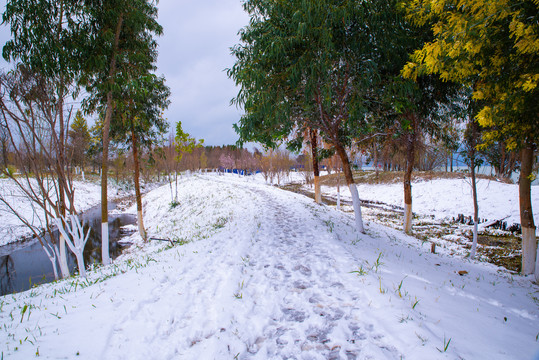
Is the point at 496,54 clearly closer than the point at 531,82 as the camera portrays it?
No

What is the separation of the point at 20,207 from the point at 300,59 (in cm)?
1534

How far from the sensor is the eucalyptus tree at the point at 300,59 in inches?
216

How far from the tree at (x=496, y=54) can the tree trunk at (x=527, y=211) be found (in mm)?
900

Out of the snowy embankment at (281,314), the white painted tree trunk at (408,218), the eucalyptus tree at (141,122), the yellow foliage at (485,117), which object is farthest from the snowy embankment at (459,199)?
the eucalyptus tree at (141,122)

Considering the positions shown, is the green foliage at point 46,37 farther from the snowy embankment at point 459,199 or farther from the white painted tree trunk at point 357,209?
the snowy embankment at point 459,199

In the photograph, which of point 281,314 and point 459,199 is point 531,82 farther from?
point 459,199

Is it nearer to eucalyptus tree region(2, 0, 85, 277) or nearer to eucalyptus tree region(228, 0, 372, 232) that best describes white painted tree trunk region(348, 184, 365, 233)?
eucalyptus tree region(228, 0, 372, 232)

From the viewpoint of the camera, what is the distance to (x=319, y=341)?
99.3 inches

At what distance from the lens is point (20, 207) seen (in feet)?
37.4

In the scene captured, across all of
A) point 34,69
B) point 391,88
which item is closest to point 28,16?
point 34,69

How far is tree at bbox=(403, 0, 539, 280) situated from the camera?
3.67m

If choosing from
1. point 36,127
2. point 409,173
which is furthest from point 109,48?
point 409,173

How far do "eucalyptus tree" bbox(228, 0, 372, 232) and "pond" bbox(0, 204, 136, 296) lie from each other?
990cm

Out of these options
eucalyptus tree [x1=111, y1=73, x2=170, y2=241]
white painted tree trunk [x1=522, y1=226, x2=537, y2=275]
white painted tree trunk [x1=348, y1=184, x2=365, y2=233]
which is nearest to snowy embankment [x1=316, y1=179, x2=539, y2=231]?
white painted tree trunk [x1=522, y1=226, x2=537, y2=275]
